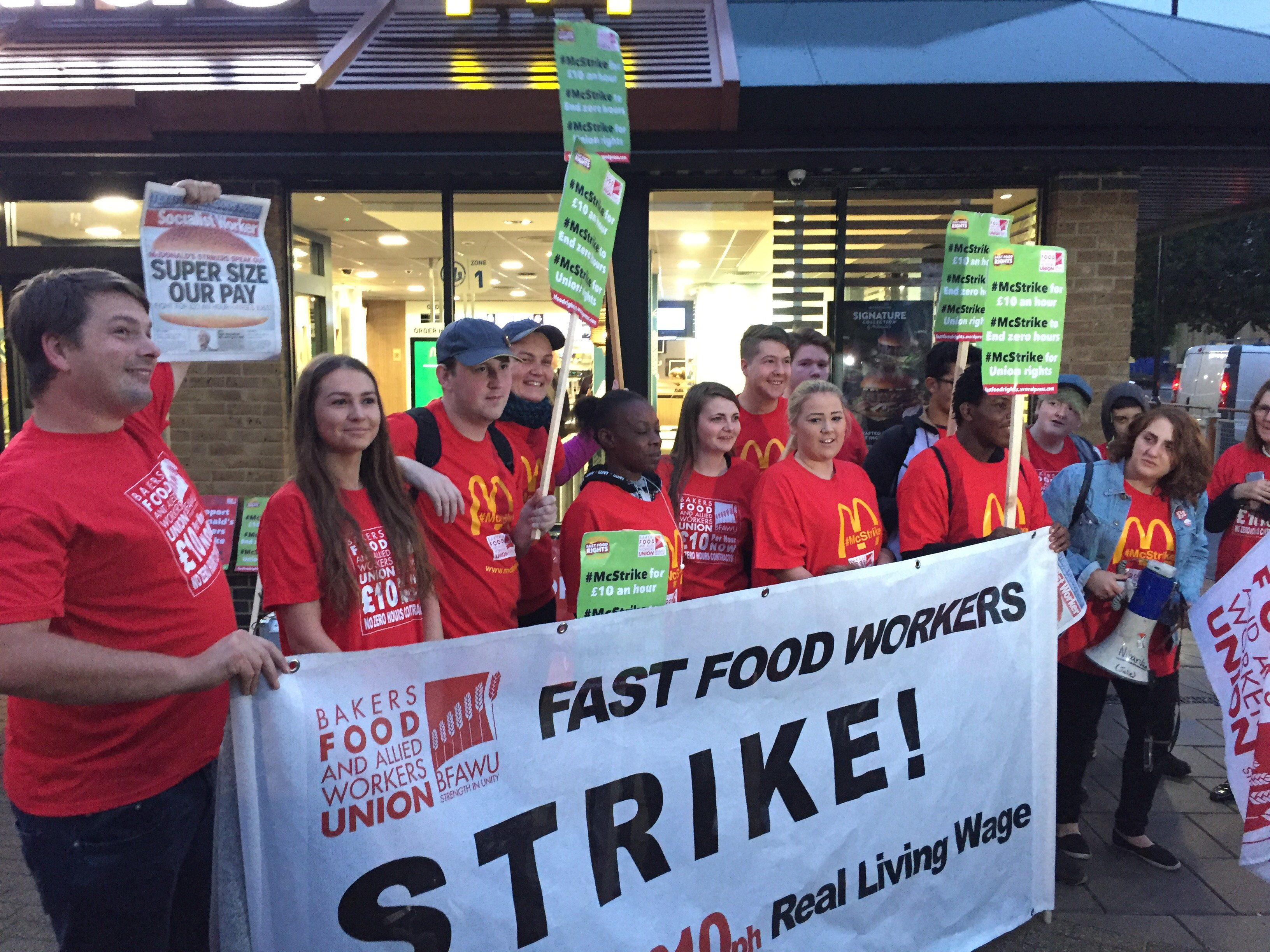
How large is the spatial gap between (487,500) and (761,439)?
1589mm

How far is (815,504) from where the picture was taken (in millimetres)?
3344

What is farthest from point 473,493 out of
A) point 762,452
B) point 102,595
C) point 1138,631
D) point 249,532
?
point 249,532

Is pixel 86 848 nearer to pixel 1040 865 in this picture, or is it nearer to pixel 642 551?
pixel 642 551

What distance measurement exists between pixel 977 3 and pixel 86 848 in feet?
27.0

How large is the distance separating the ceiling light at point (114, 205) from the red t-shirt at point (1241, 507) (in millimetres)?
7582

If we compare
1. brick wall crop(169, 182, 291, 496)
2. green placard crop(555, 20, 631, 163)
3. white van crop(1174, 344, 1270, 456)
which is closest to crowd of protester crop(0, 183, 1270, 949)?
green placard crop(555, 20, 631, 163)

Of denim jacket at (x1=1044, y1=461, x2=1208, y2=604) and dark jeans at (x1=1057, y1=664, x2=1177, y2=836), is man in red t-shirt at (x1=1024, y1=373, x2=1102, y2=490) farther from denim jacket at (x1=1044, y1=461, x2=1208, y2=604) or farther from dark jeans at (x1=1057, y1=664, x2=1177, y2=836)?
dark jeans at (x1=1057, y1=664, x2=1177, y2=836)

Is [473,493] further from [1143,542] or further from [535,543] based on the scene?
[1143,542]

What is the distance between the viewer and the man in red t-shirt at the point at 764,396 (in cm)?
412

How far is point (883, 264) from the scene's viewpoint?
700 cm

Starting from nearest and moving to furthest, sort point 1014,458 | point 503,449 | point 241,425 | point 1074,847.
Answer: point 1014,458 → point 503,449 → point 1074,847 → point 241,425

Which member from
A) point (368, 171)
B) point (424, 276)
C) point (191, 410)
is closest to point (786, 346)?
point (368, 171)

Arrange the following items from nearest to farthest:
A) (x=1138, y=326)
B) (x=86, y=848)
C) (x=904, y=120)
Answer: (x=86, y=848), (x=904, y=120), (x=1138, y=326)

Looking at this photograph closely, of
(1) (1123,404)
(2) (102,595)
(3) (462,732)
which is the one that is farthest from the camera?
(1) (1123,404)
